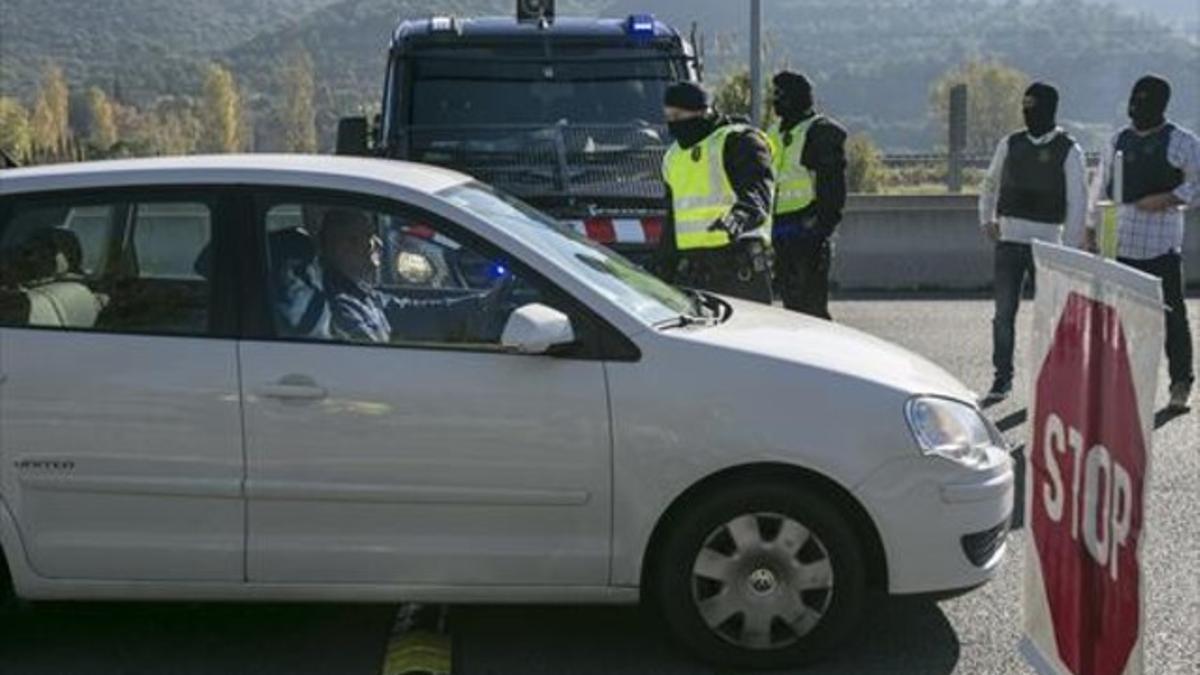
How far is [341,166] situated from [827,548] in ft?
6.52

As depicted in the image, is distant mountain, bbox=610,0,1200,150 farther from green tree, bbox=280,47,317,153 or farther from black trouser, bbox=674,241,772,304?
black trouser, bbox=674,241,772,304

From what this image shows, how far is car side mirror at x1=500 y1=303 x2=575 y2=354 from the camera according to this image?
4316mm

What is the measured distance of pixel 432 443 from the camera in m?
4.37

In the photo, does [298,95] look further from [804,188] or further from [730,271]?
[730,271]

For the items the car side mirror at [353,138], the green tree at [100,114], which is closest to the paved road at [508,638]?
the car side mirror at [353,138]

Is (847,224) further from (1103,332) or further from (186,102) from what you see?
(186,102)

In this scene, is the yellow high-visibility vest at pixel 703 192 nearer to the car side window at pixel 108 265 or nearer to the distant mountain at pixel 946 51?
the car side window at pixel 108 265

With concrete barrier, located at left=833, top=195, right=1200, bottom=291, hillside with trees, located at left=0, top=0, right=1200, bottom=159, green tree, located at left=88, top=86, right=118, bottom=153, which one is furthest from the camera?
hillside with trees, located at left=0, top=0, right=1200, bottom=159

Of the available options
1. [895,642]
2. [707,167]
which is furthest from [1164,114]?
[895,642]

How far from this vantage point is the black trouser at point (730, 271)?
684cm

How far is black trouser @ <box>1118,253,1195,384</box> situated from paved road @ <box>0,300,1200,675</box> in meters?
3.02

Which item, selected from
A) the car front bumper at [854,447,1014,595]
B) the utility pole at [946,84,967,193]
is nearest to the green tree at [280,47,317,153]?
the utility pole at [946,84,967,193]

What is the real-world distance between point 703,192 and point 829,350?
227 centimetres

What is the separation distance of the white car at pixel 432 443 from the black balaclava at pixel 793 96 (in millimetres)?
4277
